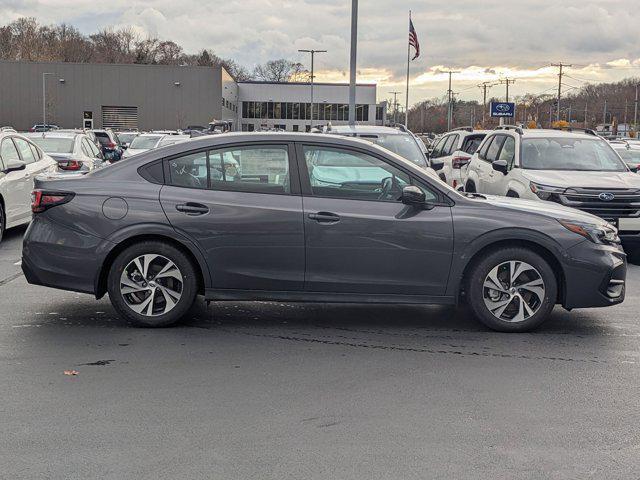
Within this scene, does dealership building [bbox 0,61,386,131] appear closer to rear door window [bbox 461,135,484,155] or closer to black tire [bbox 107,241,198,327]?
rear door window [bbox 461,135,484,155]

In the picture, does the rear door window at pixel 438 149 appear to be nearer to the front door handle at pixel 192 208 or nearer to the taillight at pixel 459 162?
the taillight at pixel 459 162

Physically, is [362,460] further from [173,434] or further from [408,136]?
[408,136]

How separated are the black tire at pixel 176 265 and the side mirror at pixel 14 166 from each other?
6214 millimetres

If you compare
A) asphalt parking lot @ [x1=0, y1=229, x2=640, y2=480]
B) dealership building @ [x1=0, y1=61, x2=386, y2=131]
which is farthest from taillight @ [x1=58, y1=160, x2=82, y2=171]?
dealership building @ [x1=0, y1=61, x2=386, y2=131]

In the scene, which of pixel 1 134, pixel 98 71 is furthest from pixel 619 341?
pixel 98 71

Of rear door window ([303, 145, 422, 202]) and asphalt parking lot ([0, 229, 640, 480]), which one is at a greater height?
rear door window ([303, 145, 422, 202])

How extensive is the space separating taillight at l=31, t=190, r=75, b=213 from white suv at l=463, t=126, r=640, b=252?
277 inches

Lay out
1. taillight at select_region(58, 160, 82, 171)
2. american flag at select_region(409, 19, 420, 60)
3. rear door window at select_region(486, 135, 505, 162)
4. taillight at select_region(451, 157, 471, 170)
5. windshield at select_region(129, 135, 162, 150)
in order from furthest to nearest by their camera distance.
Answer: american flag at select_region(409, 19, 420, 60) < windshield at select_region(129, 135, 162, 150) < taillight at select_region(451, 157, 471, 170) < taillight at select_region(58, 160, 82, 171) < rear door window at select_region(486, 135, 505, 162)

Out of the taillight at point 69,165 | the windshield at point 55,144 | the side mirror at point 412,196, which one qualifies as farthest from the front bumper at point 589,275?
the windshield at point 55,144

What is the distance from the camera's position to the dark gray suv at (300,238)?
6832 millimetres

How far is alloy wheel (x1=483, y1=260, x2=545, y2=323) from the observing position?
6.94m

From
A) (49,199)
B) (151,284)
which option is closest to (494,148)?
(151,284)

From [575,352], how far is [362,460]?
285cm

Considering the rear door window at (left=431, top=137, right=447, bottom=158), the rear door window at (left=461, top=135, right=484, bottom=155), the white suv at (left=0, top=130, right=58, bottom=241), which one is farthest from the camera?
the rear door window at (left=431, top=137, right=447, bottom=158)
